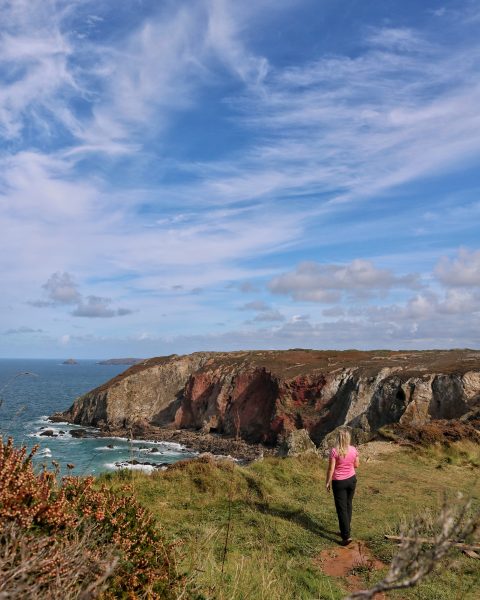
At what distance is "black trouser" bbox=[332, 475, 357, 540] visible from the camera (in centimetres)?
962

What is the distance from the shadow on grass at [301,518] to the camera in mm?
10008

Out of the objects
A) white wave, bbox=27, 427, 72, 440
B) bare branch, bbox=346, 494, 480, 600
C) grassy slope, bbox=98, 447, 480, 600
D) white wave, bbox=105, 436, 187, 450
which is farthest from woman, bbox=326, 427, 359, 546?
white wave, bbox=27, 427, 72, 440

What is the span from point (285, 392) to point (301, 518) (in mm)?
47940

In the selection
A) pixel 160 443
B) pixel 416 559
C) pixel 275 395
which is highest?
pixel 416 559

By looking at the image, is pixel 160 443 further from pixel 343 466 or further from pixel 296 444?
pixel 343 466

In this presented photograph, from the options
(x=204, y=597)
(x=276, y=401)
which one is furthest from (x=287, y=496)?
(x=276, y=401)

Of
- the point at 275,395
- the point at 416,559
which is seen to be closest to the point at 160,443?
the point at 275,395

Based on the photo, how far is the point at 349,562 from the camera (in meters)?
8.68

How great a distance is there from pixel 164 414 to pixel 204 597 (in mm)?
71274

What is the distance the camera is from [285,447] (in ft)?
82.0

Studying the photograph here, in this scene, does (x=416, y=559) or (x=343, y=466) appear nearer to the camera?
(x=416, y=559)

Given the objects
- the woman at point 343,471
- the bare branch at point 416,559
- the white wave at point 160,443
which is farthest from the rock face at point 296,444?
the white wave at point 160,443

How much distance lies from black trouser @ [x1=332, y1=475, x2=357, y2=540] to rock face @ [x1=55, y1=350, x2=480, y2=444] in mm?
22392

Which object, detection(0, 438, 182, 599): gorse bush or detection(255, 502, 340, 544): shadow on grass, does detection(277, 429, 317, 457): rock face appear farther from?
detection(0, 438, 182, 599): gorse bush
